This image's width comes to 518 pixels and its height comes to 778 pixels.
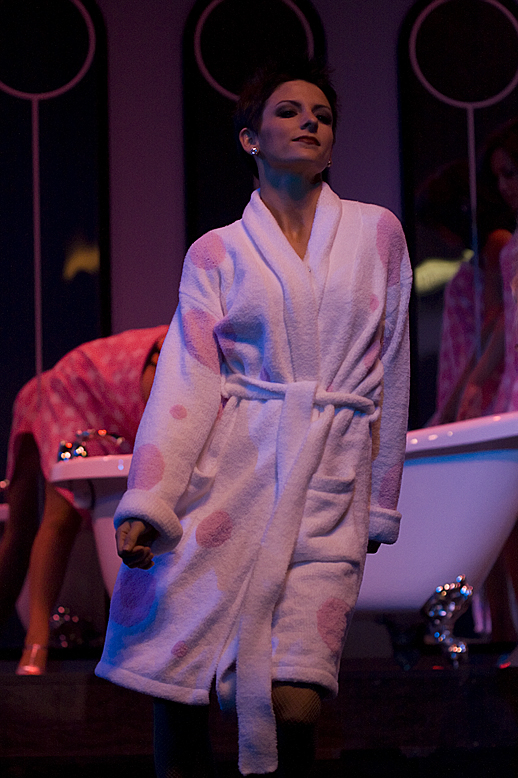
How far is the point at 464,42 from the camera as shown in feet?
10.9

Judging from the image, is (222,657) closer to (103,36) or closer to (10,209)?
(10,209)

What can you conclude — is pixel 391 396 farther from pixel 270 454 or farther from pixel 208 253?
pixel 208 253

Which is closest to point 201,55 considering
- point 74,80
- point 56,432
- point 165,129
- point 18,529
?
point 165,129

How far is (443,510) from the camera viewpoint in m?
2.24

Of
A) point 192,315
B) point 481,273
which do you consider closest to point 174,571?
point 192,315

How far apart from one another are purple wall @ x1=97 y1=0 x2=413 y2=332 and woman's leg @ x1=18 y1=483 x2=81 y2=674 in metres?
0.75

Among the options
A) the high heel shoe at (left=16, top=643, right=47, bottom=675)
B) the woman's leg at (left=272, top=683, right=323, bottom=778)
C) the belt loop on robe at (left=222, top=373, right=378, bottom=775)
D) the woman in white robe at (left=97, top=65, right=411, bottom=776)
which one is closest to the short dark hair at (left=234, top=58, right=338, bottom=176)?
the woman in white robe at (left=97, top=65, right=411, bottom=776)

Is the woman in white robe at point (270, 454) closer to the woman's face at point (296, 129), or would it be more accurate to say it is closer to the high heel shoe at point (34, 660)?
the woman's face at point (296, 129)

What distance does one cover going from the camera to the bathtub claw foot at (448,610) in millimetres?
2230

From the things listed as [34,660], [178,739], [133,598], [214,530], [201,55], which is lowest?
[34,660]

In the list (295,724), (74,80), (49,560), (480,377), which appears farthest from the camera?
(74,80)

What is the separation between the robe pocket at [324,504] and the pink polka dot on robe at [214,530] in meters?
0.10

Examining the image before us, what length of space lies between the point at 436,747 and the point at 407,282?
112 centimetres

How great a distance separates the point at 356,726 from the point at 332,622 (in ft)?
3.01
